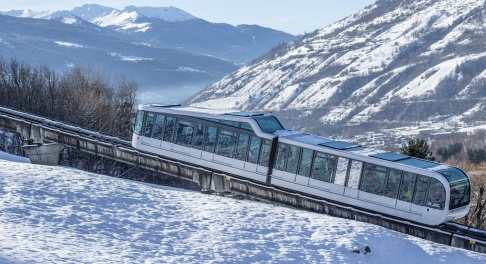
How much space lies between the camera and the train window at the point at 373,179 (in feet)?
126

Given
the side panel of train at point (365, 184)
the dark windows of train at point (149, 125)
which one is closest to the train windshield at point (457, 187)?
the side panel of train at point (365, 184)

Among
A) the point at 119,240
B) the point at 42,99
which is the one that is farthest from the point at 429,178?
the point at 42,99

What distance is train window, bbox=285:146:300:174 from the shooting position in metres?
41.5

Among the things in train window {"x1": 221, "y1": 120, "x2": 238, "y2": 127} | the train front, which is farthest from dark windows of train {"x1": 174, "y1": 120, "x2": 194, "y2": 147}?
the train front

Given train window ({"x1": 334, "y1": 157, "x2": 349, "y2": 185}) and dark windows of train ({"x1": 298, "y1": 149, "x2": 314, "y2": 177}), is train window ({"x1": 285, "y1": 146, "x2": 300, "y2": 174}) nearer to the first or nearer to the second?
dark windows of train ({"x1": 298, "y1": 149, "x2": 314, "y2": 177})

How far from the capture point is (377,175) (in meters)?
38.5

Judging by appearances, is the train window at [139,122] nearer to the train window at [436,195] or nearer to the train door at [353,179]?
the train door at [353,179]

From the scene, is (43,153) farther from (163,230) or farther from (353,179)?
(353,179)

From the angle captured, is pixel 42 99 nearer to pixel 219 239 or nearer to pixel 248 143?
pixel 248 143

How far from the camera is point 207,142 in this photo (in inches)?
1770

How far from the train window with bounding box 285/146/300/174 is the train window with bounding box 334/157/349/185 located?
105 inches

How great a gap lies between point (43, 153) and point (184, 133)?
28.9ft

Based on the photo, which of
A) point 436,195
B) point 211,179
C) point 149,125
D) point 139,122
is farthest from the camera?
point 139,122

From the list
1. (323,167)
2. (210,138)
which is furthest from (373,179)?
(210,138)
